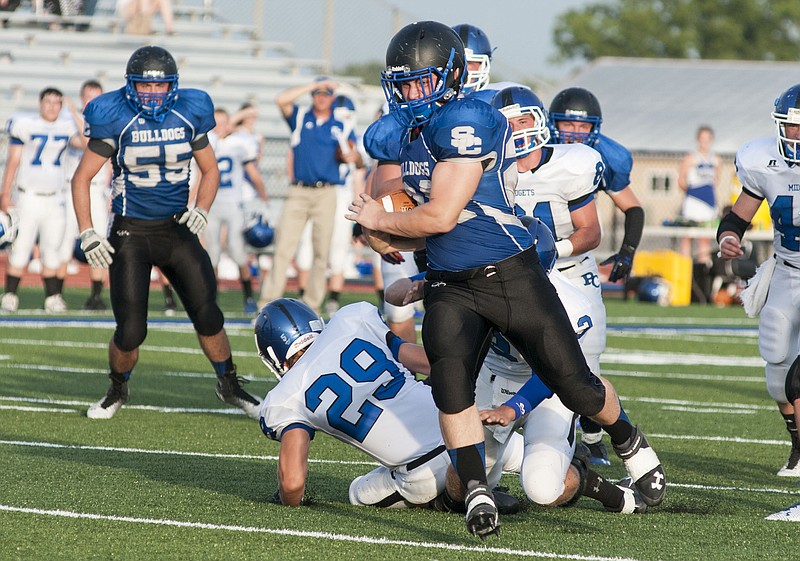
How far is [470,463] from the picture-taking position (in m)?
3.79

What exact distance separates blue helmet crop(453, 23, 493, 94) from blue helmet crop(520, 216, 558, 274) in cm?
169

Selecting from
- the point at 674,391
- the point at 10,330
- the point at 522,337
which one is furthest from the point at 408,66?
the point at 10,330

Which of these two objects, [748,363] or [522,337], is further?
[748,363]

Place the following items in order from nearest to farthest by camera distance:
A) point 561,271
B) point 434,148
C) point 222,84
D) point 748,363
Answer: point 434,148
point 561,271
point 748,363
point 222,84

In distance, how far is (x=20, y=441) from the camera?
5.66 meters

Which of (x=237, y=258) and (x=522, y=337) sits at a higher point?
(x=522, y=337)

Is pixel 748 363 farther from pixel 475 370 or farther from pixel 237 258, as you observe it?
pixel 475 370

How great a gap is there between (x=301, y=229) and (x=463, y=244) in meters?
7.44

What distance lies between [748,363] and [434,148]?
6.25 metres

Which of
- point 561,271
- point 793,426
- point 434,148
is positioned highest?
point 434,148

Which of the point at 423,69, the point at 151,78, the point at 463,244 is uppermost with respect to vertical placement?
the point at 423,69

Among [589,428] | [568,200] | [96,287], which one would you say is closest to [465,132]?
[568,200]

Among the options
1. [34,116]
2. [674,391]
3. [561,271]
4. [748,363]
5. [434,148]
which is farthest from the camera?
[34,116]

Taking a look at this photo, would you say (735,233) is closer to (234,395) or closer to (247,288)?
(234,395)
